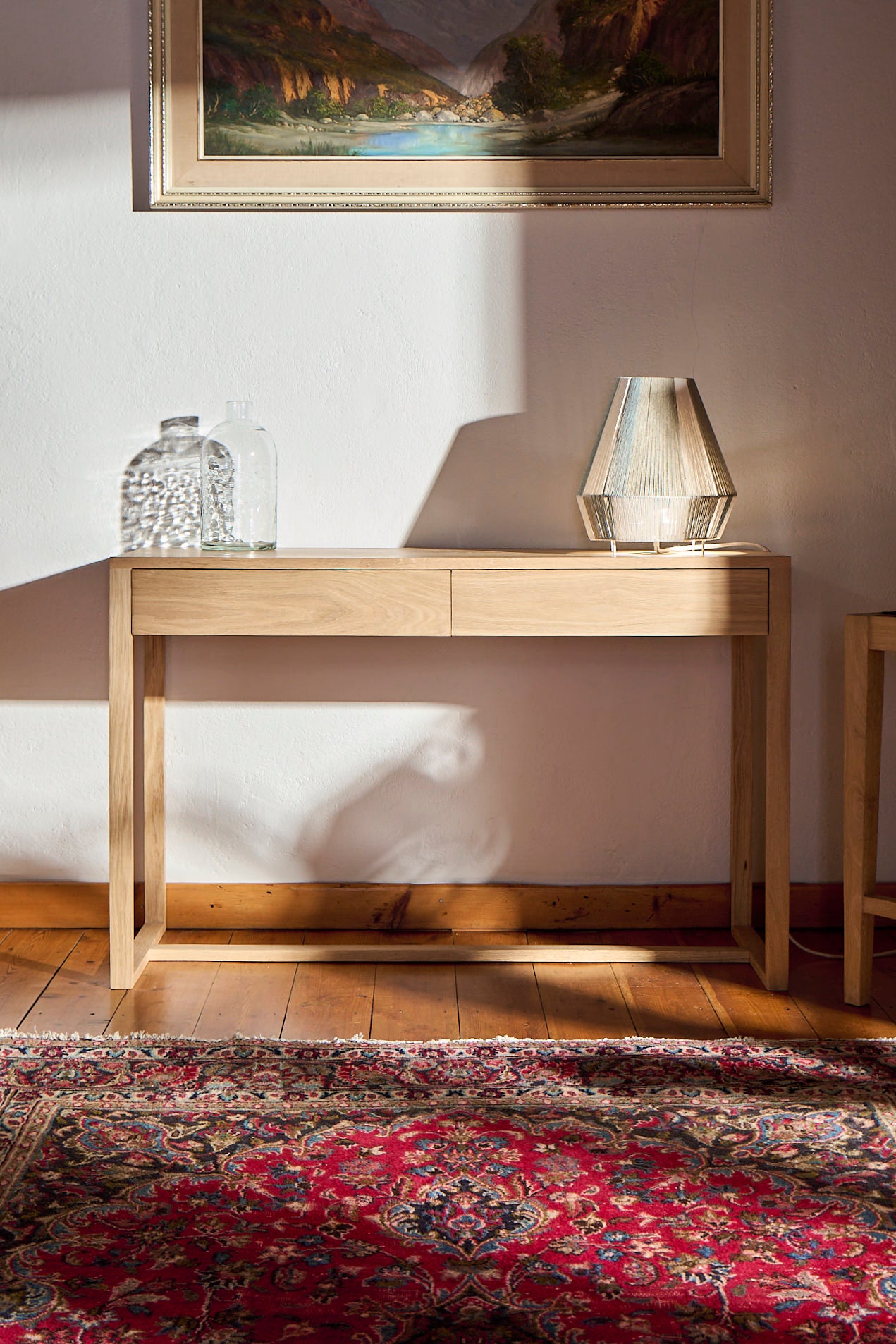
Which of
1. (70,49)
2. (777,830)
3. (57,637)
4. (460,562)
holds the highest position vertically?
(70,49)

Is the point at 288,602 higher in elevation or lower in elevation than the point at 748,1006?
higher

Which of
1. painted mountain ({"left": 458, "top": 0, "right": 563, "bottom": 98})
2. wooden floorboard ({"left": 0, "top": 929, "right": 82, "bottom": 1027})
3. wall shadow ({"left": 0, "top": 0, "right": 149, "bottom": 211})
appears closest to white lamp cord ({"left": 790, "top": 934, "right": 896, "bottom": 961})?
wooden floorboard ({"left": 0, "top": 929, "right": 82, "bottom": 1027})

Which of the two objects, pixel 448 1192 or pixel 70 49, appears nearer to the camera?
pixel 448 1192

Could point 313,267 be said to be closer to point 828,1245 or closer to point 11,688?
point 11,688

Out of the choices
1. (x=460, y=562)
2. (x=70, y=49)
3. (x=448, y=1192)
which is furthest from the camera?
(x=70, y=49)

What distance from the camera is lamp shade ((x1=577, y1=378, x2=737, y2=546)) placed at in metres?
2.09

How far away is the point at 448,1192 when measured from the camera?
1.39 meters

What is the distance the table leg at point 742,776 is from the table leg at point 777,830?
26cm

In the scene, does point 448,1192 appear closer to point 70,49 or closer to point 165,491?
point 165,491

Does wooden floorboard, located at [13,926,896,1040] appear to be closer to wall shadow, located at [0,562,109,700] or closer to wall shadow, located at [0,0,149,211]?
wall shadow, located at [0,562,109,700]

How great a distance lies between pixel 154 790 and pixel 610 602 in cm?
97

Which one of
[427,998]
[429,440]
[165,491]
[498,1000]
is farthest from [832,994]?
[165,491]

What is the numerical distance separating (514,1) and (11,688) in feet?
5.40

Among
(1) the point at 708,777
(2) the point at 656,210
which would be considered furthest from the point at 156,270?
(1) the point at 708,777
